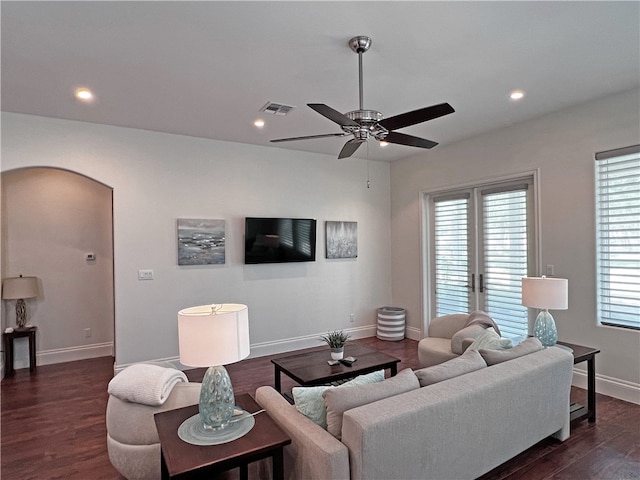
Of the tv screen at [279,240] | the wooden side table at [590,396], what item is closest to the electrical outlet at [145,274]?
the tv screen at [279,240]

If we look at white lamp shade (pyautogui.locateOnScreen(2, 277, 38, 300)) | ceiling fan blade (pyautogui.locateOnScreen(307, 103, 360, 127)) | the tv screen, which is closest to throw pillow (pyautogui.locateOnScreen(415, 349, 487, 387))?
ceiling fan blade (pyautogui.locateOnScreen(307, 103, 360, 127))

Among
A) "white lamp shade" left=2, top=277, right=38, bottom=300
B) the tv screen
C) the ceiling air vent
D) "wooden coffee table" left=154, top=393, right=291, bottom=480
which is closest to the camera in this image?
"wooden coffee table" left=154, top=393, right=291, bottom=480

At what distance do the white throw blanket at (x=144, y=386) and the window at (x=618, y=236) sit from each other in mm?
4217

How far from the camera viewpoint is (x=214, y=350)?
5.97 feet

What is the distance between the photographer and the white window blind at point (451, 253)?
5406mm

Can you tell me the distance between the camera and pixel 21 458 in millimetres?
2771

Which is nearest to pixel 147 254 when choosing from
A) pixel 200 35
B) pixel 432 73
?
pixel 200 35

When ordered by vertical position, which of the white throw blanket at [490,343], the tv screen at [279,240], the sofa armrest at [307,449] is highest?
the tv screen at [279,240]

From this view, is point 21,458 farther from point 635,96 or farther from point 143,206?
point 635,96

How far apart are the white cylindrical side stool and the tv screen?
1589mm

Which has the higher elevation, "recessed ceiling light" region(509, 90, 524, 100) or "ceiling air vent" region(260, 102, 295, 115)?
"recessed ceiling light" region(509, 90, 524, 100)

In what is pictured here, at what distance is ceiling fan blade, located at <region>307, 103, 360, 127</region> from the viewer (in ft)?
7.57

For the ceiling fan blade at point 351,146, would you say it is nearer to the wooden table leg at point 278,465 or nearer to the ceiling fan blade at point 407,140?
the ceiling fan blade at point 407,140

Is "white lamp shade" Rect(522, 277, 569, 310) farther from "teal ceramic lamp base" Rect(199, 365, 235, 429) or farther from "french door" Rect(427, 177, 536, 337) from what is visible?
"teal ceramic lamp base" Rect(199, 365, 235, 429)
